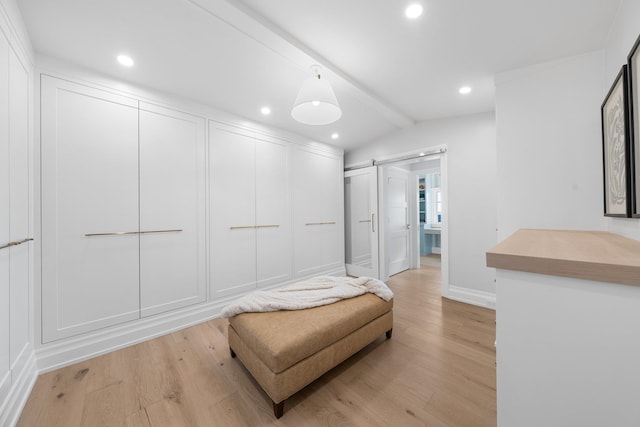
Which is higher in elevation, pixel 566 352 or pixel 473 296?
pixel 566 352

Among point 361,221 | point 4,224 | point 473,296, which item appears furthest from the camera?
point 361,221

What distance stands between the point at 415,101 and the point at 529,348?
287 cm

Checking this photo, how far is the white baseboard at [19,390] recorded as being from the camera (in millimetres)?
1333

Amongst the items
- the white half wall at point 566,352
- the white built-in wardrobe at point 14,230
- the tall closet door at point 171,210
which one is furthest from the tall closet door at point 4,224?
the white half wall at point 566,352

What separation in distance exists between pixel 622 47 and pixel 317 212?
131 inches

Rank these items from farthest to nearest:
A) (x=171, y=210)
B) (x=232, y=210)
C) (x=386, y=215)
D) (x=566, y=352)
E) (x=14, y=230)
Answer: (x=386, y=215) → (x=232, y=210) → (x=171, y=210) → (x=14, y=230) → (x=566, y=352)

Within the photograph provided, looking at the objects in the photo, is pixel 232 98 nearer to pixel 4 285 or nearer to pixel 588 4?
pixel 4 285

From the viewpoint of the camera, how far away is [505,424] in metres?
0.73

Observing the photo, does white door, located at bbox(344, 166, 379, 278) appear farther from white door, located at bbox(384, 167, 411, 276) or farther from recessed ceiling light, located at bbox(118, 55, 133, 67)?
recessed ceiling light, located at bbox(118, 55, 133, 67)

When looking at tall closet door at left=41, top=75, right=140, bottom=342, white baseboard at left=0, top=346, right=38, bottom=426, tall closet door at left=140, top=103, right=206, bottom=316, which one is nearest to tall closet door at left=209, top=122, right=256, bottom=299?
tall closet door at left=140, top=103, right=206, bottom=316

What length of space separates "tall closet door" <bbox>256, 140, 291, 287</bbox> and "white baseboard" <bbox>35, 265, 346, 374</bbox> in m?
0.76

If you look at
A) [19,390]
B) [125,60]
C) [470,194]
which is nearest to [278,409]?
[19,390]

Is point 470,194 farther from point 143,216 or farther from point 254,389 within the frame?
point 143,216

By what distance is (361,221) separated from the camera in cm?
439
